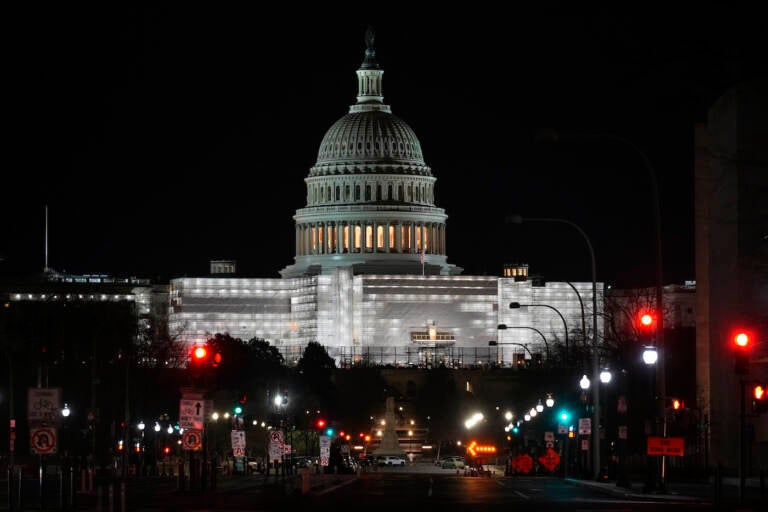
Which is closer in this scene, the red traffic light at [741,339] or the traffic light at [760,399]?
the red traffic light at [741,339]

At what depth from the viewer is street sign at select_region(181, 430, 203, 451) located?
59.2 meters

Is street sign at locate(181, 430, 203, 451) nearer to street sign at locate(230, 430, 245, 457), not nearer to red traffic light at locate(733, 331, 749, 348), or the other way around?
red traffic light at locate(733, 331, 749, 348)

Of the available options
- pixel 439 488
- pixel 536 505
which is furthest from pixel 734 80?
pixel 439 488

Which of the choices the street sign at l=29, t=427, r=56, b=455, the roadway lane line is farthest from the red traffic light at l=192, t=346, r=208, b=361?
the roadway lane line

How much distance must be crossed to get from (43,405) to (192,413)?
27.1 feet

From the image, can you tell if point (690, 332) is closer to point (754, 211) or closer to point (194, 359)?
point (754, 211)

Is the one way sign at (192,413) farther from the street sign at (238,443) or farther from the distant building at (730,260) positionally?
the distant building at (730,260)

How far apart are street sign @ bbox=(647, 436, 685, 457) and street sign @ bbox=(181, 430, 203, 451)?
13.5 meters

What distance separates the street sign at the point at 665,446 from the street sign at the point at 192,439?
44.3ft

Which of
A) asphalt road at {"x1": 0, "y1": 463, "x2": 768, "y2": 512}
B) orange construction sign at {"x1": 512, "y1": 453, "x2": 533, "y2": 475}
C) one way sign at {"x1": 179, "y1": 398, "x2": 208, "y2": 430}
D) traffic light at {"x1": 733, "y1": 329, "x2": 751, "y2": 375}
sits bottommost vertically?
asphalt road at {"x1": 0, "y1": 463, "x2": 768, "y2": 512}

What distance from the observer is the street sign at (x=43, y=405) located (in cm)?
5106

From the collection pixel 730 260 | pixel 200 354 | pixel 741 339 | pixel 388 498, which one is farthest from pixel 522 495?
pixel 730 260

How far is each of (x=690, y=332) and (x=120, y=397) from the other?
3667 centimetres

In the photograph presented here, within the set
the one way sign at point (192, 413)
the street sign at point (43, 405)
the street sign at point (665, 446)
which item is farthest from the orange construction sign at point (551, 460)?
the street sign at point (43, 405)
